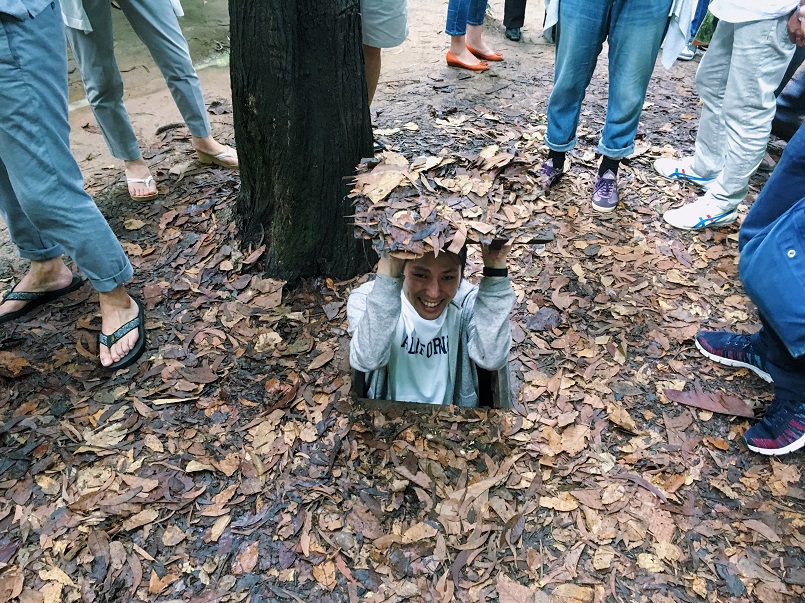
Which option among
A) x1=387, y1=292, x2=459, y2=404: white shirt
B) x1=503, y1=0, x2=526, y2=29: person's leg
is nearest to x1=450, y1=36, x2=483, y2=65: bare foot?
x1=503, y1=0, x2=526, y2=29: person's leg

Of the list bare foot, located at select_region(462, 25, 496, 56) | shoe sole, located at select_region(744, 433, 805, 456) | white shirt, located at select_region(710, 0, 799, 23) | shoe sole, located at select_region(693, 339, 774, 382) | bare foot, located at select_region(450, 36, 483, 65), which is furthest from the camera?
bare foot, located at select_region(462, 25, 496, 56)

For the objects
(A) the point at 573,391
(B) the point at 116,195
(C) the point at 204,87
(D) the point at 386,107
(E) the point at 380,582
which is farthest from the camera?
(C) the point at 204,87

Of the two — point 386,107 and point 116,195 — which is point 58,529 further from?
point 386,107

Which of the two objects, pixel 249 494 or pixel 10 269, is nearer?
pixel 249 494

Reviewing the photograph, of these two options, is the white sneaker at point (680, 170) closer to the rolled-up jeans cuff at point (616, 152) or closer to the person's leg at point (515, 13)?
the rolled-up jeans cuff at point (616, 152)

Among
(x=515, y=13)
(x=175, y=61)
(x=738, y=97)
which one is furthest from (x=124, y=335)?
(x=515, y=13)

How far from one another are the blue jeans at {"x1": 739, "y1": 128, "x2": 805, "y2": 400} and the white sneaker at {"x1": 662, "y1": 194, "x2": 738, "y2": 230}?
1.17m

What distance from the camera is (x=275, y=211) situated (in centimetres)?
319

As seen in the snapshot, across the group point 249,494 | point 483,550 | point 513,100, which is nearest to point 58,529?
point 249,494

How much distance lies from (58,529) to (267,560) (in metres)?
0.88

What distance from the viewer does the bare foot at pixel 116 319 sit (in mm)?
2822

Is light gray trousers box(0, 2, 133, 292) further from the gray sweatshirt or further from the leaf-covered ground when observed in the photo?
the gray sweatshirt

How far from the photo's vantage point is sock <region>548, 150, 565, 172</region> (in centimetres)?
423

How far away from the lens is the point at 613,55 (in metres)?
3.68
